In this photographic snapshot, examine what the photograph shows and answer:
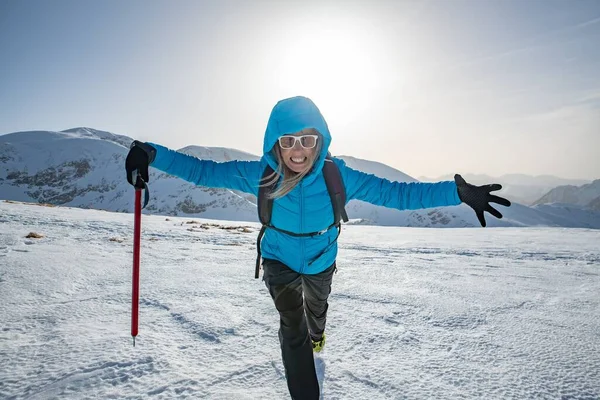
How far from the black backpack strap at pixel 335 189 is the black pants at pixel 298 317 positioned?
1.59 feet

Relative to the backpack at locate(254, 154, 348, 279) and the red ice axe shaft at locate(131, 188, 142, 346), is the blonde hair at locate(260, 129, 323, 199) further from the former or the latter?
the red ice axe shaft at locate(131, 188, 142, 346)

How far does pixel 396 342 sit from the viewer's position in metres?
2.62

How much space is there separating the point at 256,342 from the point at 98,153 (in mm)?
101795

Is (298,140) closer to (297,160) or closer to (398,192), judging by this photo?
(297,160)

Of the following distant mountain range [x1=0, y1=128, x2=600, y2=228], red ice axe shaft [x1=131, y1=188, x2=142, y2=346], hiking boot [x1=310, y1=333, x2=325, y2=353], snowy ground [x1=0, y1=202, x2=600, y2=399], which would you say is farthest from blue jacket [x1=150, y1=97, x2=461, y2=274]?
distant mountain range [x1=0, y1=128, x2=600, y2=228]

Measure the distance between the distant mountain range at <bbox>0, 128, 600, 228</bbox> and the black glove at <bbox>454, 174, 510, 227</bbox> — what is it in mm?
54922

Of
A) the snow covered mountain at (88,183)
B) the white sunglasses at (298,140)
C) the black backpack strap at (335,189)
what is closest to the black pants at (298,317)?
the black backpack strap at (335,189)

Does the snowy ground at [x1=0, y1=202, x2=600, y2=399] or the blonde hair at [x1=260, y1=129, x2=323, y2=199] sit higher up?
the blonde hair at [x1=260, y1=129, x2=323, y2=199]

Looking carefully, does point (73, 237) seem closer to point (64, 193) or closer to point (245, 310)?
→ point (245, 310)

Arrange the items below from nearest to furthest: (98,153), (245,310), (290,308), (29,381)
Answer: (29,381) < (290,308) < (245,310) < (98,153)

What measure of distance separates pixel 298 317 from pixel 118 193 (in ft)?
267

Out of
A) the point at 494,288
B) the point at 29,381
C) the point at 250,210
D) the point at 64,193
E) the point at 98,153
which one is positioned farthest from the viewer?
the point at 98,153

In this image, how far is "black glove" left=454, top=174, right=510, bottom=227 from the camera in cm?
245

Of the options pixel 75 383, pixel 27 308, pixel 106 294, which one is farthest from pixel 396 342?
pixel 27 308
